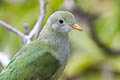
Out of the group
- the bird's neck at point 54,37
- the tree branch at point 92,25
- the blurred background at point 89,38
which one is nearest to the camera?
the bird's neck at point 54,37

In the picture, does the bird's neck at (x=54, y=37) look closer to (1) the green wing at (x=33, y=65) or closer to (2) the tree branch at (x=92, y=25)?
Result: (1) the green wing at (x=33, y=65)

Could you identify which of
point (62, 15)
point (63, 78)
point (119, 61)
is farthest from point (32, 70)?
point (119, 61)

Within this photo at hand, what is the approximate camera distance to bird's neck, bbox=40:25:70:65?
3.81 metres

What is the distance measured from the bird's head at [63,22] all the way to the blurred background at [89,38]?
128 cm

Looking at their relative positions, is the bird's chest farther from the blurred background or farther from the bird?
the blurred background

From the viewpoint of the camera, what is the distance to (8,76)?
3754mm

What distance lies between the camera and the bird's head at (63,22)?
3760 mm

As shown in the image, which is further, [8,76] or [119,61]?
[119,61]

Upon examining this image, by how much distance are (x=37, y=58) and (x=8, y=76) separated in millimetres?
337

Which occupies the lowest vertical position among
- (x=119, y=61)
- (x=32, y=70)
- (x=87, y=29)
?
(x=119, y=61)

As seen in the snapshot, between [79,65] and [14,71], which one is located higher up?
[14,71]

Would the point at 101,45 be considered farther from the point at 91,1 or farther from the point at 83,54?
the point at 91,1

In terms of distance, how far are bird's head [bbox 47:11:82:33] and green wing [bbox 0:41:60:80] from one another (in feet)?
0.80

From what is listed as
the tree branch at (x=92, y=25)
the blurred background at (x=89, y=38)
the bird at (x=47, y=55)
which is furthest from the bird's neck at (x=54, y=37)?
the tree branch at (x=92, y=25)
